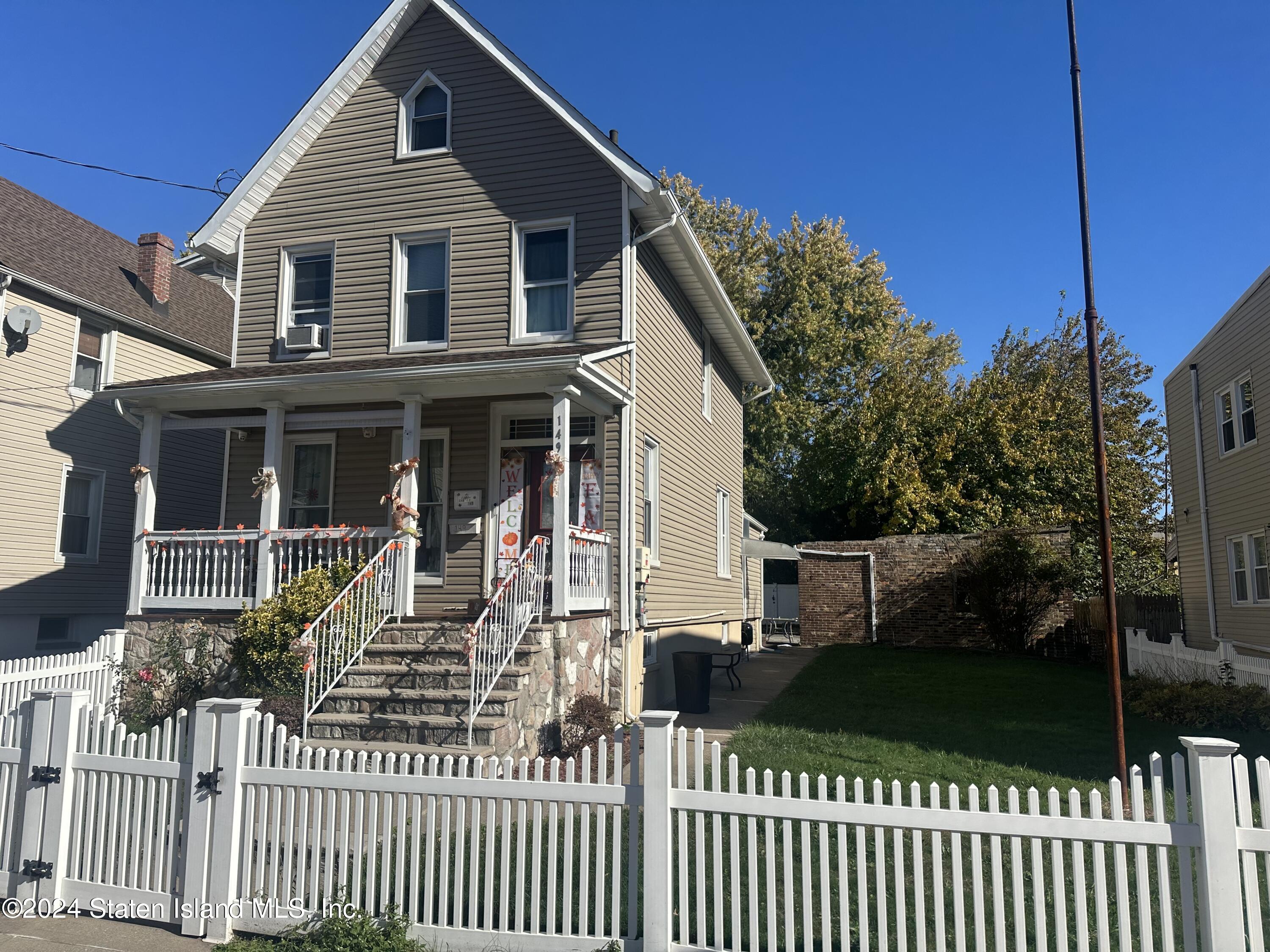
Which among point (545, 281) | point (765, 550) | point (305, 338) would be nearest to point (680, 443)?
point (545, 281)

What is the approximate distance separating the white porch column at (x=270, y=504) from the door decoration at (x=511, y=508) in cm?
283

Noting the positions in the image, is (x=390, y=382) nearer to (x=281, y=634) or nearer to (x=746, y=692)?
(x=281, y=634)

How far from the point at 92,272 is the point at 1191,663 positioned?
20.3 metres

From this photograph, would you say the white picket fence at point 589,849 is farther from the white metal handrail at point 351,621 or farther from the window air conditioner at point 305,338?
the window air conditioner at point 305,338

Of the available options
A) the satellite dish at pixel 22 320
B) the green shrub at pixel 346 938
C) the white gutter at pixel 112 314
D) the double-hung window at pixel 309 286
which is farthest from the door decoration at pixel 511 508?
the white gutter at pixel 112 314

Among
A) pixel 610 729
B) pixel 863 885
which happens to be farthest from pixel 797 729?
pixel 863 885

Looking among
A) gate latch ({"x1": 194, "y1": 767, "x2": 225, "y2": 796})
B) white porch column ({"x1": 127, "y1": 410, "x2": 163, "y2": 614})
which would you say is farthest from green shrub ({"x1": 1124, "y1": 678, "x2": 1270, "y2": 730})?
white porch column ({"x1": 127, "y1": 410, "x2": 163, "y2": 614})

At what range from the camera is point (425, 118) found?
13531 millimetres

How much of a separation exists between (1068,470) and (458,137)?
73.6 feet

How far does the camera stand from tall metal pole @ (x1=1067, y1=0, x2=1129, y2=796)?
7.79 m

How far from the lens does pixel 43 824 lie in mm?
5910

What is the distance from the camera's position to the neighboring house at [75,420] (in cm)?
1552

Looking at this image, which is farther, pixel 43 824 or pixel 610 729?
pixel 610 729

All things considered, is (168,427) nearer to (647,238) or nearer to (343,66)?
(343,66)
